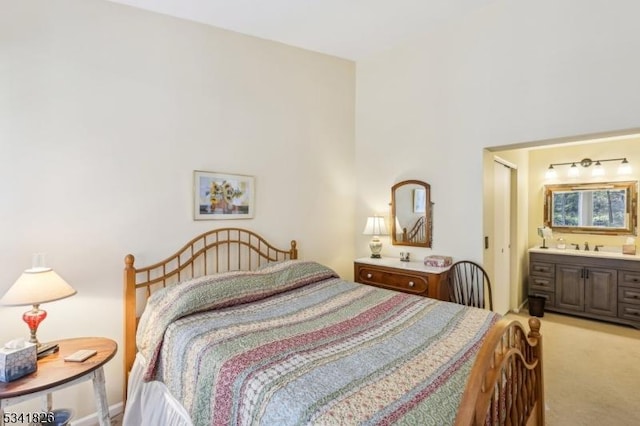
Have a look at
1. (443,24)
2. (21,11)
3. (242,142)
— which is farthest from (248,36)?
(443,24)

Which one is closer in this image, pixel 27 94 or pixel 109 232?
pixel 27 94

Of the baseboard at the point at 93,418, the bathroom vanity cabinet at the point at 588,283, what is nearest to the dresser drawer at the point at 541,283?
the bathroom vanity cabinet at the point at 588,283

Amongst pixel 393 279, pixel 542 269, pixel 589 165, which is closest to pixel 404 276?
pixel 393 279

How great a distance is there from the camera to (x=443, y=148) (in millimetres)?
3287

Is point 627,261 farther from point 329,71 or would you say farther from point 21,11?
point 21,11

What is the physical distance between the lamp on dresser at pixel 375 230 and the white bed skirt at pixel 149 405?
239cm

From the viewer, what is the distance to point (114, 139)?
236 cm

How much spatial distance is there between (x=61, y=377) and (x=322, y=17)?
3.16m

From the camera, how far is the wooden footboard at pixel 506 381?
999mm

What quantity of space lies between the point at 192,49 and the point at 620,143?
502cm

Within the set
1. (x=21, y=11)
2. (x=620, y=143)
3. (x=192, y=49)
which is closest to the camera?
(x=21, y=11)

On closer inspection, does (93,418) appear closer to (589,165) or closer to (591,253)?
(591,253)

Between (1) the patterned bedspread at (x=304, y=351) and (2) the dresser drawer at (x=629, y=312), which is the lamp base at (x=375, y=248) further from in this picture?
(2) the dresser drawer at (x=629, y=312)

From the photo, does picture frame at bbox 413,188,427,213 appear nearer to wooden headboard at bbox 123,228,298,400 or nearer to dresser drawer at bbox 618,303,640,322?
wooden headboard at bbox 123,228,298,400
